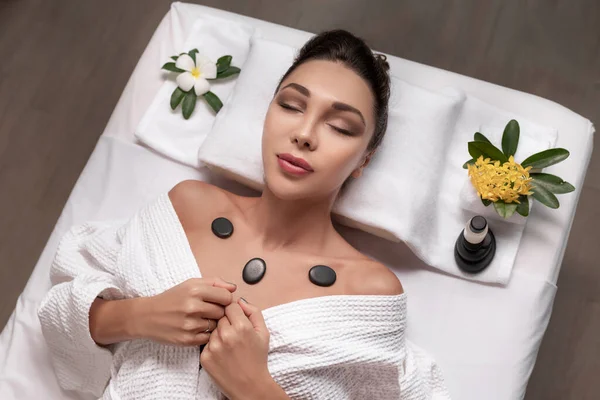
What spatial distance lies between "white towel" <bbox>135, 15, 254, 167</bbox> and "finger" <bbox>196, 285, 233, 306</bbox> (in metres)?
0.56

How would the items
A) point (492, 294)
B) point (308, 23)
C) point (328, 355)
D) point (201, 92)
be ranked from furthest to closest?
point (308, 23)
point (201, 92)
point (492, 294)
point (328, 355)

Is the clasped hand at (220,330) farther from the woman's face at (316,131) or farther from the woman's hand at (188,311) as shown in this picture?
the woman's face at (316,131)

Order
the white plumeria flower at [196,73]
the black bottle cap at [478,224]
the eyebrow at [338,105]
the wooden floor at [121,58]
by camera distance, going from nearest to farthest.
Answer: the eyebrow at [338,105]
the black bottle cap at [478,224]
the white plumeria flower at [196,73]
the wooden floor at [121,58]

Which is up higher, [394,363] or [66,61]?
[66,61]

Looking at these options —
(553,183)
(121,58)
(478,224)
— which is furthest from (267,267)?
(121,58)

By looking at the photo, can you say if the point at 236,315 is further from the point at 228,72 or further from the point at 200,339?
the point at 228,72

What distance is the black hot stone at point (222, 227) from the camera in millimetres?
1495

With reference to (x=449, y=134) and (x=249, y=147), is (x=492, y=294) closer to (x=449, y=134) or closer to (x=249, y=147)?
(x=449, y=134)

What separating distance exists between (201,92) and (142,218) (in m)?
0.45

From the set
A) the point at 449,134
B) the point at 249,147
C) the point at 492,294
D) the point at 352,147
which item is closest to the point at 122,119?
the point at 249,147

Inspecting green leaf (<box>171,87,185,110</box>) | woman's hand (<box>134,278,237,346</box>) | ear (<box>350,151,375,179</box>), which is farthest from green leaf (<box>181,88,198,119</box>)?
woman's hand (<box>134,278,237,346</box>)

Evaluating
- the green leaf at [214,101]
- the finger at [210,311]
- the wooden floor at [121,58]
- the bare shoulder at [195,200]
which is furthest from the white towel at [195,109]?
the wooden floor at [121,58]

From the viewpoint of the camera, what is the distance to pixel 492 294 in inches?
64.9

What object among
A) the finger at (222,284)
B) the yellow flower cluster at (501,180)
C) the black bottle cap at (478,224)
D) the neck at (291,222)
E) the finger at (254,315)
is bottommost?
the finger at (254,315)
